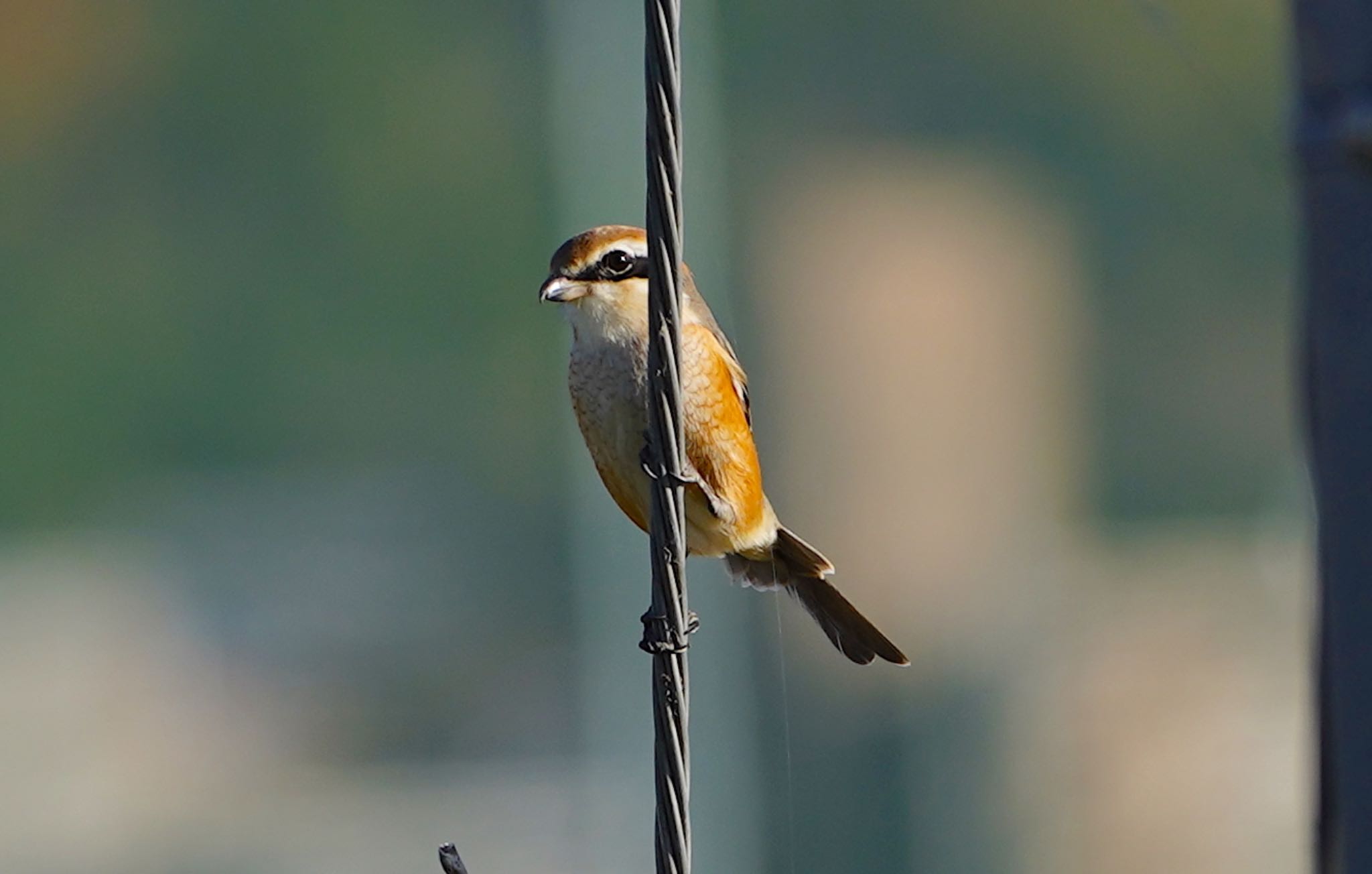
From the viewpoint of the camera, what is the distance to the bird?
3.14m

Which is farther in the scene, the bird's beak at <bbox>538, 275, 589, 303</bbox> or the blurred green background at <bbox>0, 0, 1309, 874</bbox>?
the blurred green background at <bbox>0, 0, 1309, 874</bbox>

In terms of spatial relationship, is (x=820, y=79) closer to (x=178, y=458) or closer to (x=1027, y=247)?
(x=1027, y=247)

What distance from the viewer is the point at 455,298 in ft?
31.9

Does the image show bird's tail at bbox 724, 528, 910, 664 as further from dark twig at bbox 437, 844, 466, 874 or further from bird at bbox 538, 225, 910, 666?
dark twig at bbox 437, 844, 466, 874

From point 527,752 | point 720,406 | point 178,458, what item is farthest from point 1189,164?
point 720,406

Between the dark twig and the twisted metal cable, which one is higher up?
the twisted metal cable

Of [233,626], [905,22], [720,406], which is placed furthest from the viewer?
[905,22]

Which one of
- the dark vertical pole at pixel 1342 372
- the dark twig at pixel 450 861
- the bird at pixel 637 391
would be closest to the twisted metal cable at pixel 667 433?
the dark twig at pixel 450 861

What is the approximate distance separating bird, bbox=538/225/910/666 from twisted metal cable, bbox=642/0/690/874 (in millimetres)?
1029

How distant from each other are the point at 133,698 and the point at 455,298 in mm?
2858

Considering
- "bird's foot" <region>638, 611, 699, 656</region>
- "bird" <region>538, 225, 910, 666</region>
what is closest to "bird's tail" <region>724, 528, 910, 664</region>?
"bird" <region>538, 225, 910, 666</region>

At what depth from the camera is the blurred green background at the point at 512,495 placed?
970 centimetres

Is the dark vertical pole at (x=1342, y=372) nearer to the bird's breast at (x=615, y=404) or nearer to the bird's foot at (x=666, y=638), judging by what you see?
the bird's foot at (x=666, y=638)

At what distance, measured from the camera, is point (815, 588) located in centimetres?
366
